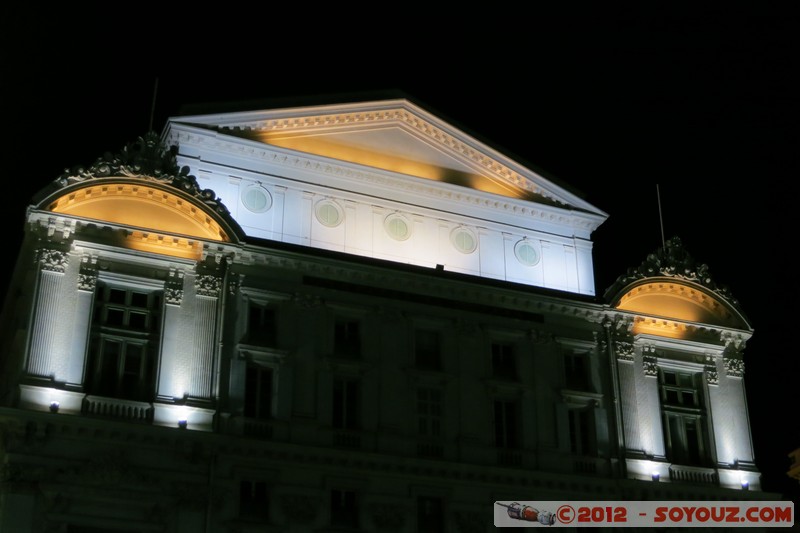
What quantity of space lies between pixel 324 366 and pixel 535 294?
34.1 ft

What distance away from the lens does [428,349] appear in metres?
48.3

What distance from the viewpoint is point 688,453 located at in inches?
1994

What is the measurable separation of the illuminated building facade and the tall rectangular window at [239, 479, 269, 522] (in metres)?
0.11

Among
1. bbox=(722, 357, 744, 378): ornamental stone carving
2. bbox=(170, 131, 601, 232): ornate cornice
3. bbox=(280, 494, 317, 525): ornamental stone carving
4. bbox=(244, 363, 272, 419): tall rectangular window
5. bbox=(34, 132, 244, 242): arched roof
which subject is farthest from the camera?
bbox=(722, 357, 744, 378): ornamental stone carving

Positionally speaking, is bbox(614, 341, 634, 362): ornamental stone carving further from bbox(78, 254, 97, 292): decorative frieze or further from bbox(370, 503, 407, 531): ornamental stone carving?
bbox(78, 254, 97, 292): decorative frieze

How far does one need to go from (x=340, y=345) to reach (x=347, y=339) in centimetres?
45

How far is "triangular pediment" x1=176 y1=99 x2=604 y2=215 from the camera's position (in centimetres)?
4947

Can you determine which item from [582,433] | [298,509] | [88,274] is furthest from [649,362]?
[88,274]

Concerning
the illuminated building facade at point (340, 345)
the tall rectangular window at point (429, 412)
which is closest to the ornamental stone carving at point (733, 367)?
the illuminated building facade at point (340, 345)

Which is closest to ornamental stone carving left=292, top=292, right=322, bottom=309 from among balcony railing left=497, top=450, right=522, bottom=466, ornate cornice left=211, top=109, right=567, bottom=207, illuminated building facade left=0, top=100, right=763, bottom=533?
illuminated building facade left=0, top=100, right=763, bottom=533

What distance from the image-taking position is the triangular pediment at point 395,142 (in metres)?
49.5

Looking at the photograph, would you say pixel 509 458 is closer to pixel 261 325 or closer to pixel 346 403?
pixel 346 403

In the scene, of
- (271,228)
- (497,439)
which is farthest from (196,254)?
(497,439)

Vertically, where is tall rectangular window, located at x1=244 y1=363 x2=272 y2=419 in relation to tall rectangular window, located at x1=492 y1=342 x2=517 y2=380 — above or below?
below
